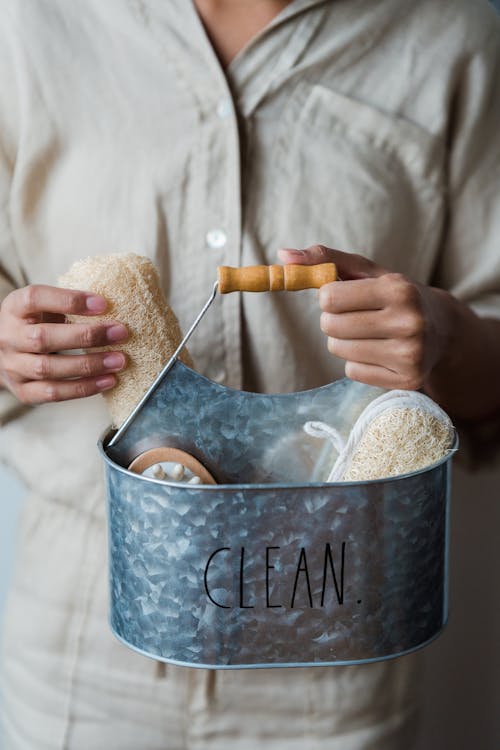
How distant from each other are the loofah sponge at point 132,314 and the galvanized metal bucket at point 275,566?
3 centimetres

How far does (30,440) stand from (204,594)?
25 cm

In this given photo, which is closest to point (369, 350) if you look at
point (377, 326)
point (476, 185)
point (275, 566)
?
point (377, 326)

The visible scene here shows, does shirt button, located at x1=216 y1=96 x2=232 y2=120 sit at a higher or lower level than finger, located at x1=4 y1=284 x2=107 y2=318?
higher

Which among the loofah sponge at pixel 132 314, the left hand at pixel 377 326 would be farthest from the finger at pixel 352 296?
the loofah sponge at pixel 132 314

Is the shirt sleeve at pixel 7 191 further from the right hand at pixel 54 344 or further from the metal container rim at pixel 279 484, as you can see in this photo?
the metal container rim at pixel 279 484

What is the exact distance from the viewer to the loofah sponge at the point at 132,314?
54 centimetres

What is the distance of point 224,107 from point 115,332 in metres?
0.21

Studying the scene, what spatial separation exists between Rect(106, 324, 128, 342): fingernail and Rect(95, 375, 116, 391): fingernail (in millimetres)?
27

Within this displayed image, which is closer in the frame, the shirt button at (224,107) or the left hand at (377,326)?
the left hand at (377,326)

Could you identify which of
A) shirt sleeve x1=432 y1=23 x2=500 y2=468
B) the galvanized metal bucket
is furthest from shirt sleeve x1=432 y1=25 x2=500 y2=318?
the galvanized metal bucket

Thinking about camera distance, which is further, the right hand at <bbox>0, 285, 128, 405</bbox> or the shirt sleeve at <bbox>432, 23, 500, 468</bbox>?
the shirt sleeve at <bbox>432, 23, 500, 468</bbox>

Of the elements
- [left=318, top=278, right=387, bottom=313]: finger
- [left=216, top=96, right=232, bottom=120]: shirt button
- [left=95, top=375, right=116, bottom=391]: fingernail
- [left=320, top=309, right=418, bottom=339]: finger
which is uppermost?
[left=216, top=96, right=232, bottom=120]: shirt button

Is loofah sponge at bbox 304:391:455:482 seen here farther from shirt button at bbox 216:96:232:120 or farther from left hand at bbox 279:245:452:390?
shirt button at bbox 216:96:232:120

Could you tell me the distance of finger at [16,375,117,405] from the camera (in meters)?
0.55
